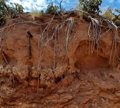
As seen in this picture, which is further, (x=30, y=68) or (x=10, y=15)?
(x=10, y=15)

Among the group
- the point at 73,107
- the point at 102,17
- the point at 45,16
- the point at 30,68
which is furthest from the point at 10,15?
the point at 73,107

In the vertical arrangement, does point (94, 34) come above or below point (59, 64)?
above

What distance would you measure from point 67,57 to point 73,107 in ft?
1.86

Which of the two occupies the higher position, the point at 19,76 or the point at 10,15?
the point at 10,15

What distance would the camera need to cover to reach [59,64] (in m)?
3.56

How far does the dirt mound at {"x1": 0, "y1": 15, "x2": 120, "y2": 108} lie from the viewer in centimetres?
354

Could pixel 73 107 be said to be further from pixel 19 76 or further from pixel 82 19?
pixel 82 19

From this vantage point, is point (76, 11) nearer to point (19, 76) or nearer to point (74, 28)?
point (74, 28)

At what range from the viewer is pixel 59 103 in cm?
352

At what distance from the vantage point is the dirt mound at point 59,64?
139 inches

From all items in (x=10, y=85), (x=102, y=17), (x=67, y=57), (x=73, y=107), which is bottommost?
(x=73, y=107)

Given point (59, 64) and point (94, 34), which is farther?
point (94, 34)

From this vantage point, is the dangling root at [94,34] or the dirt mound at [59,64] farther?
the dangling root at [94,34]

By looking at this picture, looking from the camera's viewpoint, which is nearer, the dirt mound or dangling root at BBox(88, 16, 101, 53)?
the dirt mound
